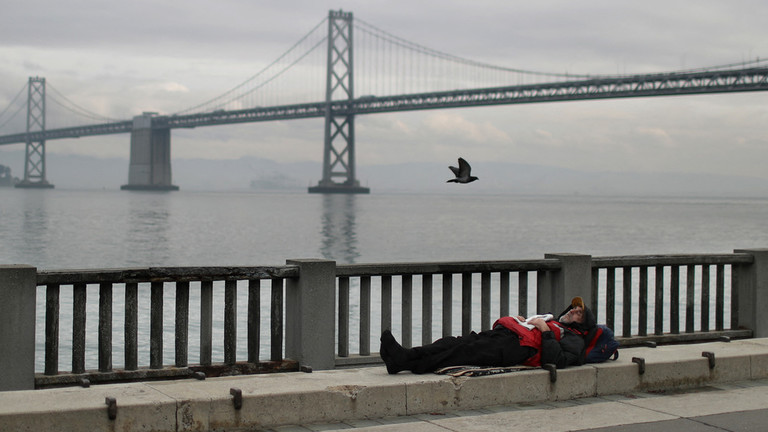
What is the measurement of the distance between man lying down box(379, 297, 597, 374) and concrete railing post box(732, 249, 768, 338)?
3.18 m

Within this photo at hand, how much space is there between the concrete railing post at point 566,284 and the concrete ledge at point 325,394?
1.00 m

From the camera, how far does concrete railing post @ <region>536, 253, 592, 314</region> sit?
25.7 ft

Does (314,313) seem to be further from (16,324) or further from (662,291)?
(662,291)

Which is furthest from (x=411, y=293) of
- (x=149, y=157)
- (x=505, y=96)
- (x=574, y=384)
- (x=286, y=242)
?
(x=149, y=157)

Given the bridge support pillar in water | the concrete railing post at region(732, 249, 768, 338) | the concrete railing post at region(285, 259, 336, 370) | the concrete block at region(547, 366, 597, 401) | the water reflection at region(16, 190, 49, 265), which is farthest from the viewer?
the bridge support pillar in water

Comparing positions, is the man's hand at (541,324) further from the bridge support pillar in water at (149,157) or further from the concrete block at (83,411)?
the bridge support pillar in water at (149,157)

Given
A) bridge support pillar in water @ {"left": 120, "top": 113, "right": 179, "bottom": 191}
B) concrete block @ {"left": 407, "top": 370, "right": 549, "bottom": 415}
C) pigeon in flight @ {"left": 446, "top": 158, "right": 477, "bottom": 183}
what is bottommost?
concrete block @ {"left": 407, "top": 370, "right": 549, "bottom": 415}

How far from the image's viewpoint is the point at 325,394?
18.1ft

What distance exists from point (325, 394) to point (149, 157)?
454 feet

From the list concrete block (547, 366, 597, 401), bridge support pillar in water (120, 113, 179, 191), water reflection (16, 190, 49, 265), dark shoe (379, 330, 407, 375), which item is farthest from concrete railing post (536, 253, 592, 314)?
bridge support pillar in water (120, 113, 179, 191)

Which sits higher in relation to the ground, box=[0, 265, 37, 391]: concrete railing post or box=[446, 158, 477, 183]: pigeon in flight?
box=[446, 158, 477, 183]: pigeon in flight

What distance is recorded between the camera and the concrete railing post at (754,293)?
8875 millimetres

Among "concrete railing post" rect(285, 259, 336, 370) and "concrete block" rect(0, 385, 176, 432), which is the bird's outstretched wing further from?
"concrete block" rect(0, 385, 176, 432)

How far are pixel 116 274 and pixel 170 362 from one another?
24.6 ft
